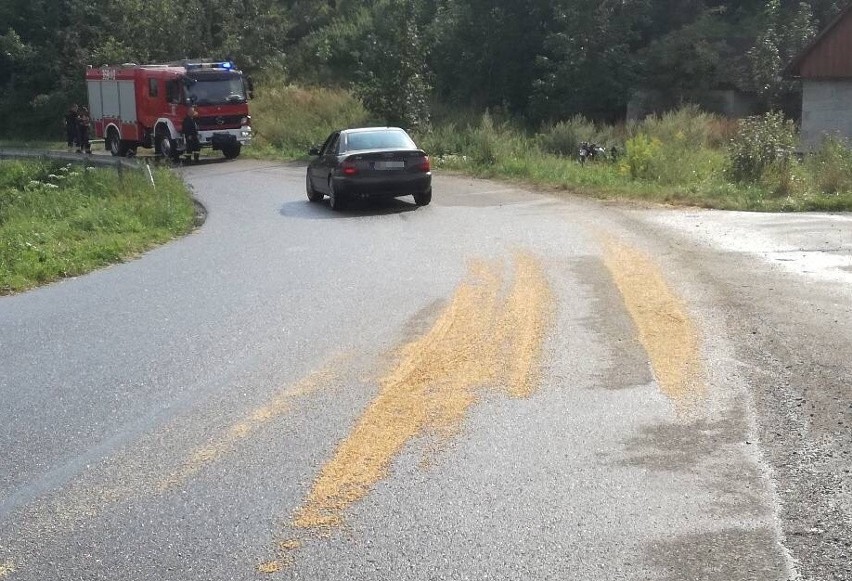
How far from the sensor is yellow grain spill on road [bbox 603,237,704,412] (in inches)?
295

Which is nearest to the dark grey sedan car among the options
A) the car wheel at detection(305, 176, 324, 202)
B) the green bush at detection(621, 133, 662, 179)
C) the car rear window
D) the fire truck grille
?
the car rear window

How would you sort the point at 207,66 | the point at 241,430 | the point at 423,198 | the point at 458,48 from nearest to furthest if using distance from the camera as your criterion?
the point at 241,430 < the point at 423,198 < the point at 207,66 < the point at 458,48

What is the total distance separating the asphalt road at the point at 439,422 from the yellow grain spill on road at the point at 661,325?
0.11ft

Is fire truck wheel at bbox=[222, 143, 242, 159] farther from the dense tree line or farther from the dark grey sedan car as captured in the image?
the dark grey sedan car

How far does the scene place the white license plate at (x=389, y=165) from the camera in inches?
771

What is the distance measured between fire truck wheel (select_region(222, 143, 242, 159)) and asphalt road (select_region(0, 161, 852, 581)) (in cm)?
2261

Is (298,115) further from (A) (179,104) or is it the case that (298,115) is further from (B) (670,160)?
(B) (670,160)

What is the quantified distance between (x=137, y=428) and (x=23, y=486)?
3.40ft

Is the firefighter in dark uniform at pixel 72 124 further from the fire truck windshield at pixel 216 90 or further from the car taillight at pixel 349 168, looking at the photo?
the car taillight at pixel 349 168

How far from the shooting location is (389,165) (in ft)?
64.4

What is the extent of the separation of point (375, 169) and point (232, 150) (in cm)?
1723

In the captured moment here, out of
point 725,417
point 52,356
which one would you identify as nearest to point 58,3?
point 52,356

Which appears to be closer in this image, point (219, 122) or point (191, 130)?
point (191, 130)

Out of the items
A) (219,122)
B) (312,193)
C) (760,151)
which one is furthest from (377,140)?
(219,122)
